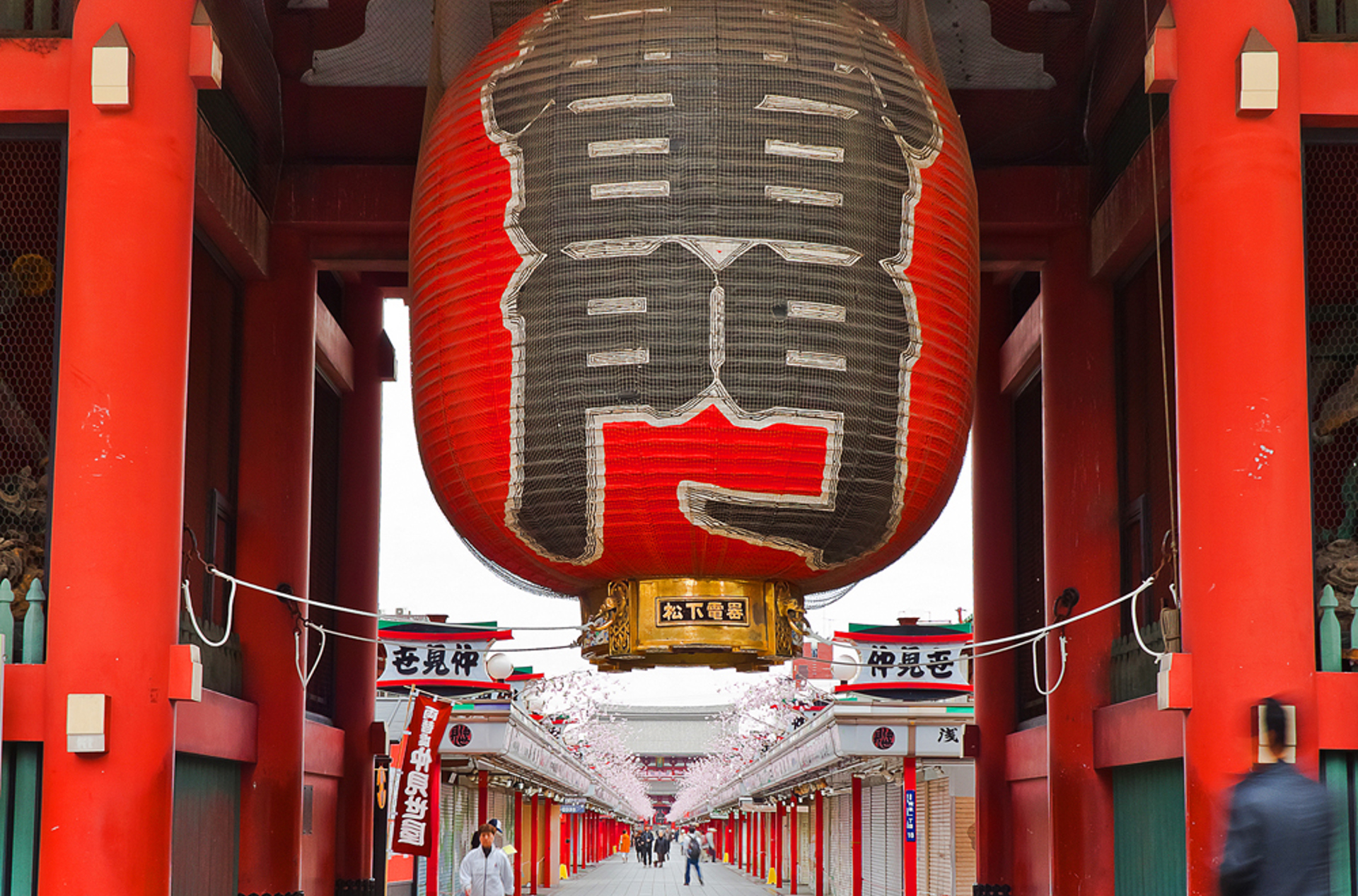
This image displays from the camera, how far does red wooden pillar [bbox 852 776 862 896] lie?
1228 inches

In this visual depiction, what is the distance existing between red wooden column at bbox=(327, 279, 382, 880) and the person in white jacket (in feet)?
9.08

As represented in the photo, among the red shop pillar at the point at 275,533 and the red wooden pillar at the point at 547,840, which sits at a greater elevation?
the red shop pillar at the point at 275,533

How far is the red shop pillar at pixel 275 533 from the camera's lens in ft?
44.5

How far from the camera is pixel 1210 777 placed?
8.67 m

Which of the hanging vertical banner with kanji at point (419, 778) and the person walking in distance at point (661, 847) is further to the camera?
the person walking in distance at point (661, 847)

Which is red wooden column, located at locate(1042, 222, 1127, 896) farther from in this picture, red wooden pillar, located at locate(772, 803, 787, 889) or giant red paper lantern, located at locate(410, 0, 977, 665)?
red wooden pillar, located at locate(772, 803, 787, 889)

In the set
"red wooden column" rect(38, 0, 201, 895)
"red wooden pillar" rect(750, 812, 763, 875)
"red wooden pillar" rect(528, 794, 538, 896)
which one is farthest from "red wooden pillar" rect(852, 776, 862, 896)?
"red wooden pillar" rect(750, 812, 763, 875)

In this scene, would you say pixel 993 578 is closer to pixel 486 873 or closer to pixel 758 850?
pixel 486 873

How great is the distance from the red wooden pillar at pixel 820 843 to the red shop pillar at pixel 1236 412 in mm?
30728

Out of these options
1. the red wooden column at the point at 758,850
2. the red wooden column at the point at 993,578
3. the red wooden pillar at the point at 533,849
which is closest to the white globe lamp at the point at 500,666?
the red wooden column at the point at 993,578

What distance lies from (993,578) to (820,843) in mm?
23908

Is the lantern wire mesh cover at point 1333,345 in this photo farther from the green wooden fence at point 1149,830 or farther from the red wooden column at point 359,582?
the red wooden column at point 359,582

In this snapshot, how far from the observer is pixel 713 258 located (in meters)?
8.04

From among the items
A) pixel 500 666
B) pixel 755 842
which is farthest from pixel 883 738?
pixel 755 842
